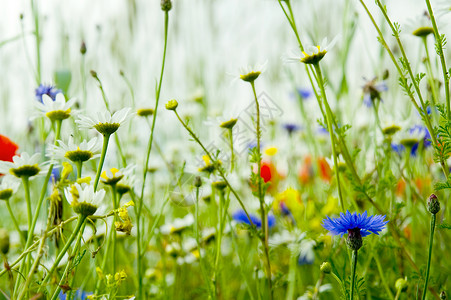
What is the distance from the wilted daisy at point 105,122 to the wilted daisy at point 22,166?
0.06 metres

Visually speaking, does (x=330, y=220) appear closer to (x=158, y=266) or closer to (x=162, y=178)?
(x=158, y=266)

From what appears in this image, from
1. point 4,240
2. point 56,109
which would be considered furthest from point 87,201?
point 56,109

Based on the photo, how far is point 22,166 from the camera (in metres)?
0.50

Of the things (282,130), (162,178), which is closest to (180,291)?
(162,178)

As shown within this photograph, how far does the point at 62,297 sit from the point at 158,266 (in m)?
0.63

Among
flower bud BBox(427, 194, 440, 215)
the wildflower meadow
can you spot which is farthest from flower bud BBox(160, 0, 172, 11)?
flower bud BBox(427, 194, 440, 215)

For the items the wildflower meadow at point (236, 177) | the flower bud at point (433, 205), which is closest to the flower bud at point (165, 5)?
the wildflower meadow at point (236, 177)

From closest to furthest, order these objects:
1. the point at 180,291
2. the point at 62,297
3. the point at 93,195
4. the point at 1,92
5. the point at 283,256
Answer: the point at 93,195
the point at 62,297
the point at 180,291
the point at 283,256
the point at 1,92

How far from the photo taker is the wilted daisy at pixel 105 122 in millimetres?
495

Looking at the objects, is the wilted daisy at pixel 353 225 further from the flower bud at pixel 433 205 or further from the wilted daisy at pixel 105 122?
the wilted daisy at pixel 105 122

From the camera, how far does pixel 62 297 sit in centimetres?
55

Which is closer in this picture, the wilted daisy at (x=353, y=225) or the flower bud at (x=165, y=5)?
the wilted daisy at (x=353, y=225)

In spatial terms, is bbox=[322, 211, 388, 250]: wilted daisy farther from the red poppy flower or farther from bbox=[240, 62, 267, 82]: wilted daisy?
the red poppy flower

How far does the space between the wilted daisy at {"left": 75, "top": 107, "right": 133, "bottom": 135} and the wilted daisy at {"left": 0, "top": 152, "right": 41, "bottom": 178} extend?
0.20 feet
